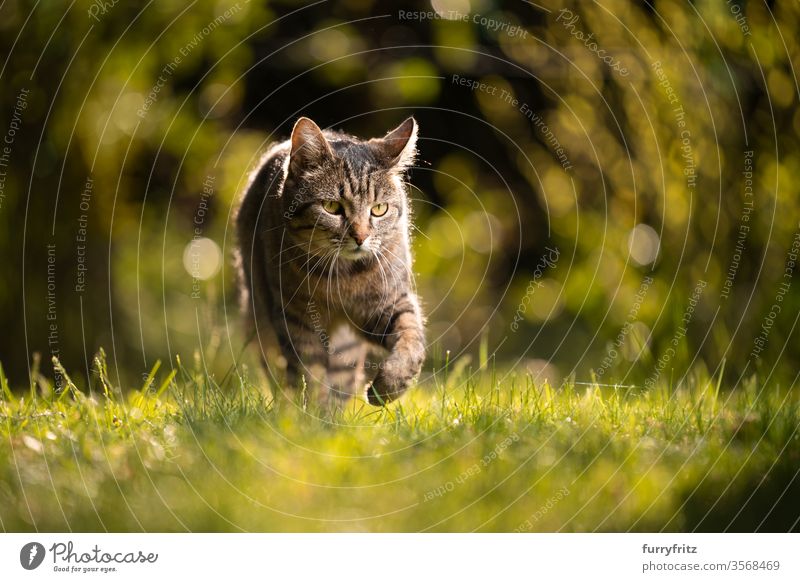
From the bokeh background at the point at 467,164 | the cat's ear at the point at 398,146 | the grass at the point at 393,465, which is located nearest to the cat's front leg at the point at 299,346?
the grass at the point at 393,465

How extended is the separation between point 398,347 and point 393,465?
99cm

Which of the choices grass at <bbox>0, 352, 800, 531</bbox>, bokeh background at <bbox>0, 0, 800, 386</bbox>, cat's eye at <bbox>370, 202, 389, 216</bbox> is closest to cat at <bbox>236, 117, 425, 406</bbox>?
cat's eye at <bbox>370, 202, 389, 216</bbox>

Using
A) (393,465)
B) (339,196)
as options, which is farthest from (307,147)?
(393,465)

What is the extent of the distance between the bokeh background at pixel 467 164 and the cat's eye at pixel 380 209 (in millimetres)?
487

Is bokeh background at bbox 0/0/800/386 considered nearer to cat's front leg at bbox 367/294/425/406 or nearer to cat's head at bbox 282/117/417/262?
cat's front leg at bbox 367/294/425/406

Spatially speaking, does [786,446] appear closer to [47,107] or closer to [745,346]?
[745,346]

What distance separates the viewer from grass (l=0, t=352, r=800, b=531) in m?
3.01

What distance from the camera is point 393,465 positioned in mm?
3203

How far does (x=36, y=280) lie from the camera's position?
6.19 meters

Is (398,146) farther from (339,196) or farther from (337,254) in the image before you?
(337,254)

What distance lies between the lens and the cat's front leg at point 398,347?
3.91 metres
